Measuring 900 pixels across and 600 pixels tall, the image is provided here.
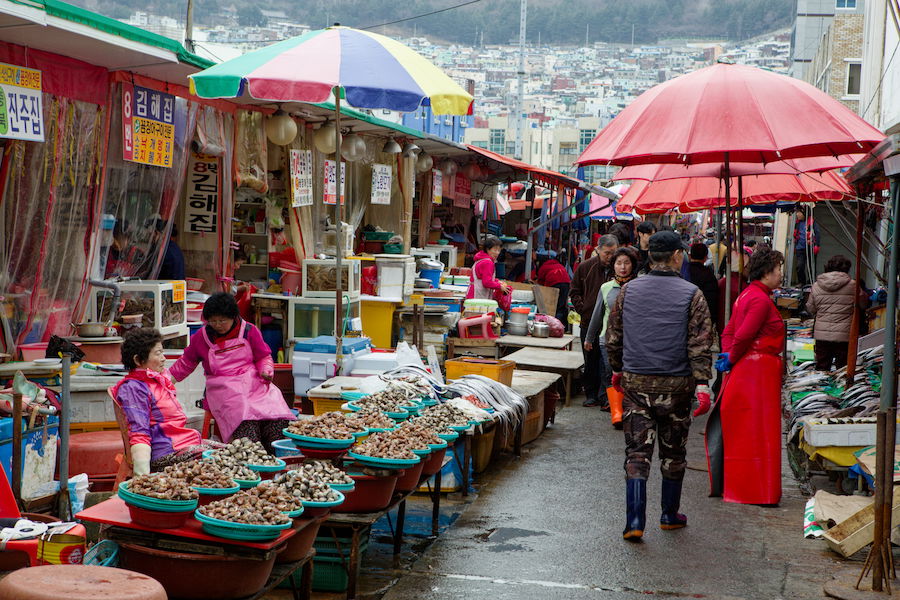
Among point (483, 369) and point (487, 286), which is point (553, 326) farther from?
point (483, 369)

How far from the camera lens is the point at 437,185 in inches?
669

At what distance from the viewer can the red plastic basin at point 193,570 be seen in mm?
4184

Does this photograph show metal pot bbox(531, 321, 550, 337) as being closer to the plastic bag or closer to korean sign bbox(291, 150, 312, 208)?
the plastic bag

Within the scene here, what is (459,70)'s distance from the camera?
5861 inches

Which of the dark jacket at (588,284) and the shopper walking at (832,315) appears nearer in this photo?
the dark jacket at (588,284)

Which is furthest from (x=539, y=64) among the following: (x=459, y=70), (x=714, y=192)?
(x=714, y=192)

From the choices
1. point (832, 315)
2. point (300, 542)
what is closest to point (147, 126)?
point (300, 542)

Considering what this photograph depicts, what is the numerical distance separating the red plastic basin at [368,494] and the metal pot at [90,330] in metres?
2.91

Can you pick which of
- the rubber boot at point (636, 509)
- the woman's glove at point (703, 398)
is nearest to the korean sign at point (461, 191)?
the woman's glove at point (703, 398)

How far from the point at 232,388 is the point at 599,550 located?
2723mm

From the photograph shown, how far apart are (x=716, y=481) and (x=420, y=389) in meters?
2.53

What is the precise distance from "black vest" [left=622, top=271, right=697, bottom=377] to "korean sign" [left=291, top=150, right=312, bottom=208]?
561 cm

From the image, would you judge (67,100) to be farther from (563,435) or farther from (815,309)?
(815,309)

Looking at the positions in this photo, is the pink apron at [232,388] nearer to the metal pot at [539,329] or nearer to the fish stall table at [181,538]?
the fish stall table at [181,538]
